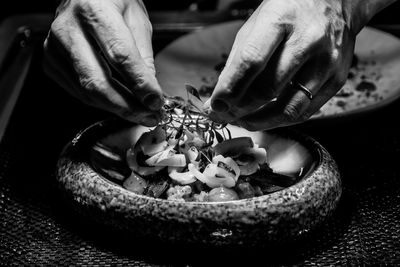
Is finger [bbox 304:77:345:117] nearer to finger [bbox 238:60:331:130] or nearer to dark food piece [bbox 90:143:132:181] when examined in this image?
finger [bbox 238:60:331:130]

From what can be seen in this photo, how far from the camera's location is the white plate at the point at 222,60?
6.38 ft

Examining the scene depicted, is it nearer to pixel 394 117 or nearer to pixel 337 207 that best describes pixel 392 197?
pixel 337 207

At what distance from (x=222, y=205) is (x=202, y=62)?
1.21m

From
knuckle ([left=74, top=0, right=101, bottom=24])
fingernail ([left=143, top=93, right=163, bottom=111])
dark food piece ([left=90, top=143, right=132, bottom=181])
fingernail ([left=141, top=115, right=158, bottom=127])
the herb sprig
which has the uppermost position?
knuckle ([left=74, top=0, right=101, bottom=24])

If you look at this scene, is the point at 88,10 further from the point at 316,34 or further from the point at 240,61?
the point at 316,34

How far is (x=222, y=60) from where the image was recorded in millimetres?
2232

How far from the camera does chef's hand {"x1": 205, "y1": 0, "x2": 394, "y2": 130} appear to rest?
42.3 inches

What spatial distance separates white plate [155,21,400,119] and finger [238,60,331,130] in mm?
665

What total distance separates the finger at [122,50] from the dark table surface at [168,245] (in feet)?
0.97

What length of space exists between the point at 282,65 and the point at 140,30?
1.10ft

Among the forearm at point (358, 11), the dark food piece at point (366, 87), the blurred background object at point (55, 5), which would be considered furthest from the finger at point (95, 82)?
the blurred background object at point (55, 5)

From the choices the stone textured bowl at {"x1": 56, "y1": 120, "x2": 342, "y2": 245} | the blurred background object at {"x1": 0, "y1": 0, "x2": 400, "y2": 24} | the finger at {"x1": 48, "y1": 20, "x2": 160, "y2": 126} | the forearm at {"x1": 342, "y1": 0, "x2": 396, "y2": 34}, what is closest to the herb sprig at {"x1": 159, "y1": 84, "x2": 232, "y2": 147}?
the finger at {"x1": 48, "y1": 20, "x2": 160, "y2": 126}

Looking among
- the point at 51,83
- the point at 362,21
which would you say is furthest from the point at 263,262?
the point at 51,83

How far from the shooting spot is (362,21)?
139 cm
